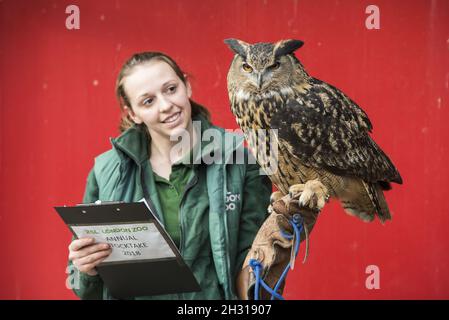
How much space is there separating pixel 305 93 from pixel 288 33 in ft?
3.10

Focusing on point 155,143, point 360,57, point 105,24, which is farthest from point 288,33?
point 155,143

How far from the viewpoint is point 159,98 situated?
1365 millimetres

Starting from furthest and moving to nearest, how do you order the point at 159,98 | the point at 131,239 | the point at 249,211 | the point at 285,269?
the point at 249,211 → the point at 159,98 → the point at 131,239 → the point at 285,269

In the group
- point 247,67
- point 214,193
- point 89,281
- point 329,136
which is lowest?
point 89,281

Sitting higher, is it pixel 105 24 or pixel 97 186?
pixel 105 24

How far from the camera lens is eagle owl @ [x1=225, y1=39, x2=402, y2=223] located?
1.22 m

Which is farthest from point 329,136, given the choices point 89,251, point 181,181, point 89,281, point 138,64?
point 89,281

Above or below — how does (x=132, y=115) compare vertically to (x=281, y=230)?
above

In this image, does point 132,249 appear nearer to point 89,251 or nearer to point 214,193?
point 89,251

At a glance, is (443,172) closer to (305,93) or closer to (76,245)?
(305,93)

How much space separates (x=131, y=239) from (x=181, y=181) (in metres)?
0.25

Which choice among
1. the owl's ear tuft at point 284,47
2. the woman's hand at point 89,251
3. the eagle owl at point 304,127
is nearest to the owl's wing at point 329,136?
the eagle owl at point 304,127

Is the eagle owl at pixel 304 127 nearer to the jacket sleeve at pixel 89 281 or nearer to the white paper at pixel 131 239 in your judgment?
the white paper at pixel 131 239

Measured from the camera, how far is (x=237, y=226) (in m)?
1.42
